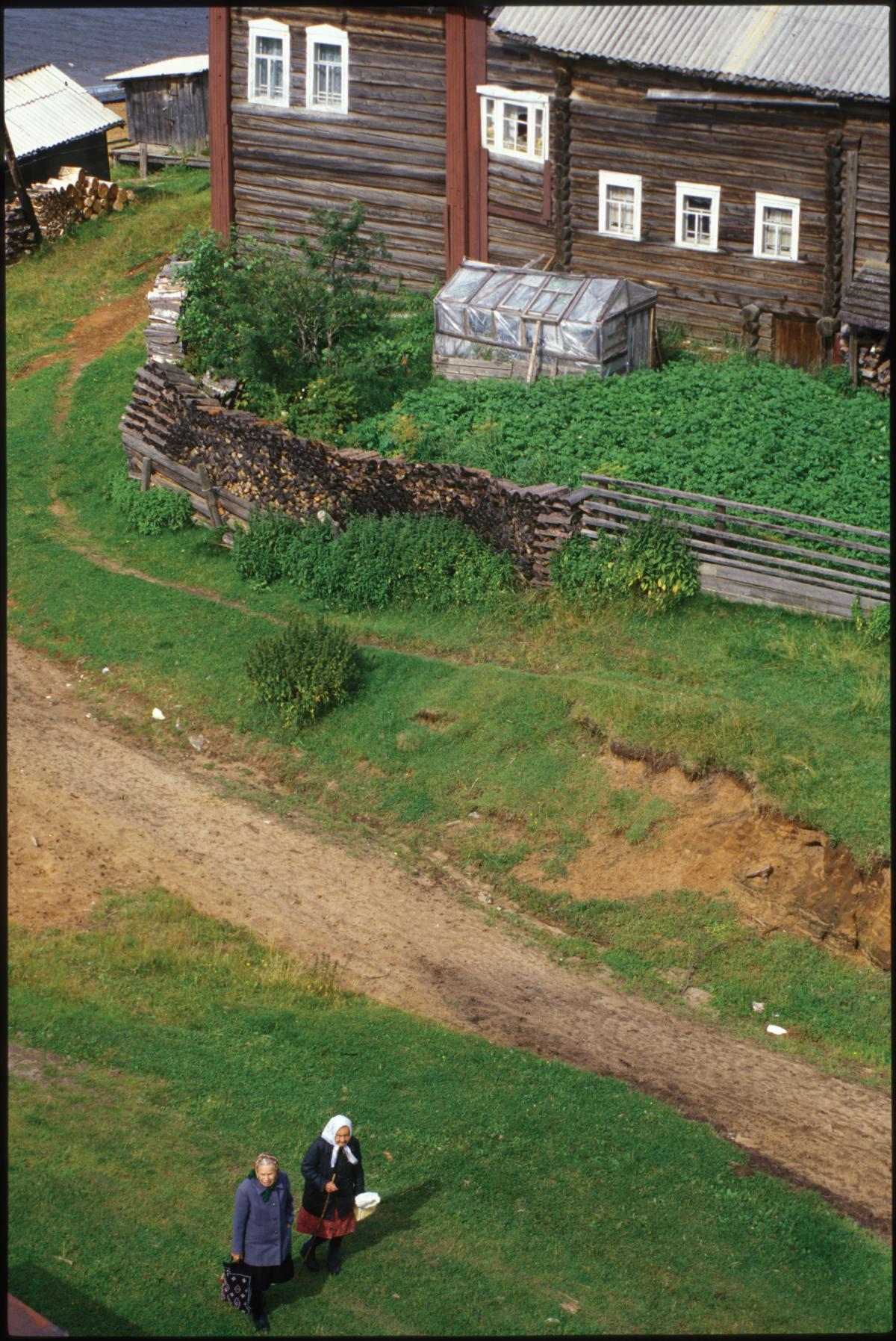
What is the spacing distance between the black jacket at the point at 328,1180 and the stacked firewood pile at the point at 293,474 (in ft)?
37.5

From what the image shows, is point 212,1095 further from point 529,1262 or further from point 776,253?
point 776,253

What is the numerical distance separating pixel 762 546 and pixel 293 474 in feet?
24.6

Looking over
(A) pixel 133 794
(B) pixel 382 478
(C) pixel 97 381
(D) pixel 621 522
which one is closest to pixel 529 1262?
(A) pixel 133 794

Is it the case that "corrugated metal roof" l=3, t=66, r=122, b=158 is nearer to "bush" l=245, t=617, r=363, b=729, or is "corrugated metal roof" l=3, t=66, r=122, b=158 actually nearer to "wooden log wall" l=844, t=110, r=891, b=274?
"wooden log wall" l=844, t=110, r=891, b=274

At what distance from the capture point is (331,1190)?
11625mm

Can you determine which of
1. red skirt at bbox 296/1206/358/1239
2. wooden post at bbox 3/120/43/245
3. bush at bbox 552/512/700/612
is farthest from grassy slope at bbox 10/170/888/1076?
wooden post at bbox 3/120/43/245

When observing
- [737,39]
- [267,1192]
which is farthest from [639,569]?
[267,1192]

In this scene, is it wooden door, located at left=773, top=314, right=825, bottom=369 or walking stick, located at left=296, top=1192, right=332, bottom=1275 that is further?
wooden door, located at left=773, top=314, right=825, bottom=369

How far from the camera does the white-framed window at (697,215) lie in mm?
27656

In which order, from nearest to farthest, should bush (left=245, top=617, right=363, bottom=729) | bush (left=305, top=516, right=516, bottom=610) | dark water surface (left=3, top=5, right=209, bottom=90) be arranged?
bush (left=245, top=617, right=363, bottom=729), bush (left=305, top=516, right=516, bottom=610), dark water surface (left=3, top=5, right=209, bottom=90)

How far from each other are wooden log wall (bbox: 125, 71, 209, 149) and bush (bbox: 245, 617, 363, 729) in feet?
92.9

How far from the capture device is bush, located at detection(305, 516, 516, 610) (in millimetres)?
22031

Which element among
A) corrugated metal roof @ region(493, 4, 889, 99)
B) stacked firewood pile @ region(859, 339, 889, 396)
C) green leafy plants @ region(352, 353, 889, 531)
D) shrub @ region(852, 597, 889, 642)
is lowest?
shrub @ region(852, 597, 889, 642)

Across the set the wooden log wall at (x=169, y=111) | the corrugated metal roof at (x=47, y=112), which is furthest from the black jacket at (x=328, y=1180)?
the wooden log wall at (x=169, y=111)
